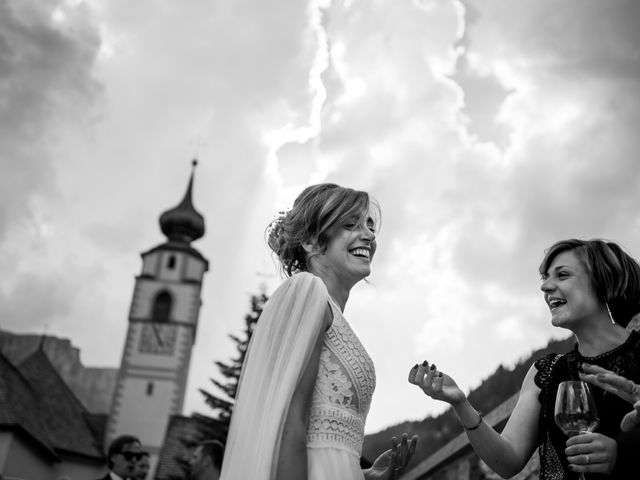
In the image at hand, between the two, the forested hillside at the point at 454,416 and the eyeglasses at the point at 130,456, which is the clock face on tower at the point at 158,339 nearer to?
the forested hillside at the point at 454,416

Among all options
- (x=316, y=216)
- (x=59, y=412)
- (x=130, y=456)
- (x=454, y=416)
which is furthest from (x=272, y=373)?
(x=59, y=412)

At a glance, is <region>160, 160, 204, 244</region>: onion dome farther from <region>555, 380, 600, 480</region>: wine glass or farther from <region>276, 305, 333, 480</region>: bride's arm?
<region>555, 380, 600, 480</region>: wine glass

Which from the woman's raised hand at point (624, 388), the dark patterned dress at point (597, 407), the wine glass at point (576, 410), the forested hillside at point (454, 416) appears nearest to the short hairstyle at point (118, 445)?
the forested hillside at point (454, 416)

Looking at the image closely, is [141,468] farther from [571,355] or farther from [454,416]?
[571,355]

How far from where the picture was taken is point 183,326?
48.2 m

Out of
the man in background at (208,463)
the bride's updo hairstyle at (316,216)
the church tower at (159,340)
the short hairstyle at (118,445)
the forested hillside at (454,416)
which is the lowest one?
the man in background at (208,463)

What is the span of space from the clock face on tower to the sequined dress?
4643 centimetres

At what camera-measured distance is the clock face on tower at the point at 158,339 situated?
1875 inches

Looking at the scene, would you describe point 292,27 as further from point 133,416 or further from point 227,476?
point 133,416

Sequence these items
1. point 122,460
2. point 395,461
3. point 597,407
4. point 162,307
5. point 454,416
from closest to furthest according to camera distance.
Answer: point 597,407 → point 395,461 → point 122,460 → point 454,416 → point 162,307

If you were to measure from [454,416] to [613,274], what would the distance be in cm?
497

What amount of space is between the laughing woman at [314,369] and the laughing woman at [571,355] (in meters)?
0.38

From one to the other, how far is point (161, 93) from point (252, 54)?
40.9 feet

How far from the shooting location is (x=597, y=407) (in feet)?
8.61
